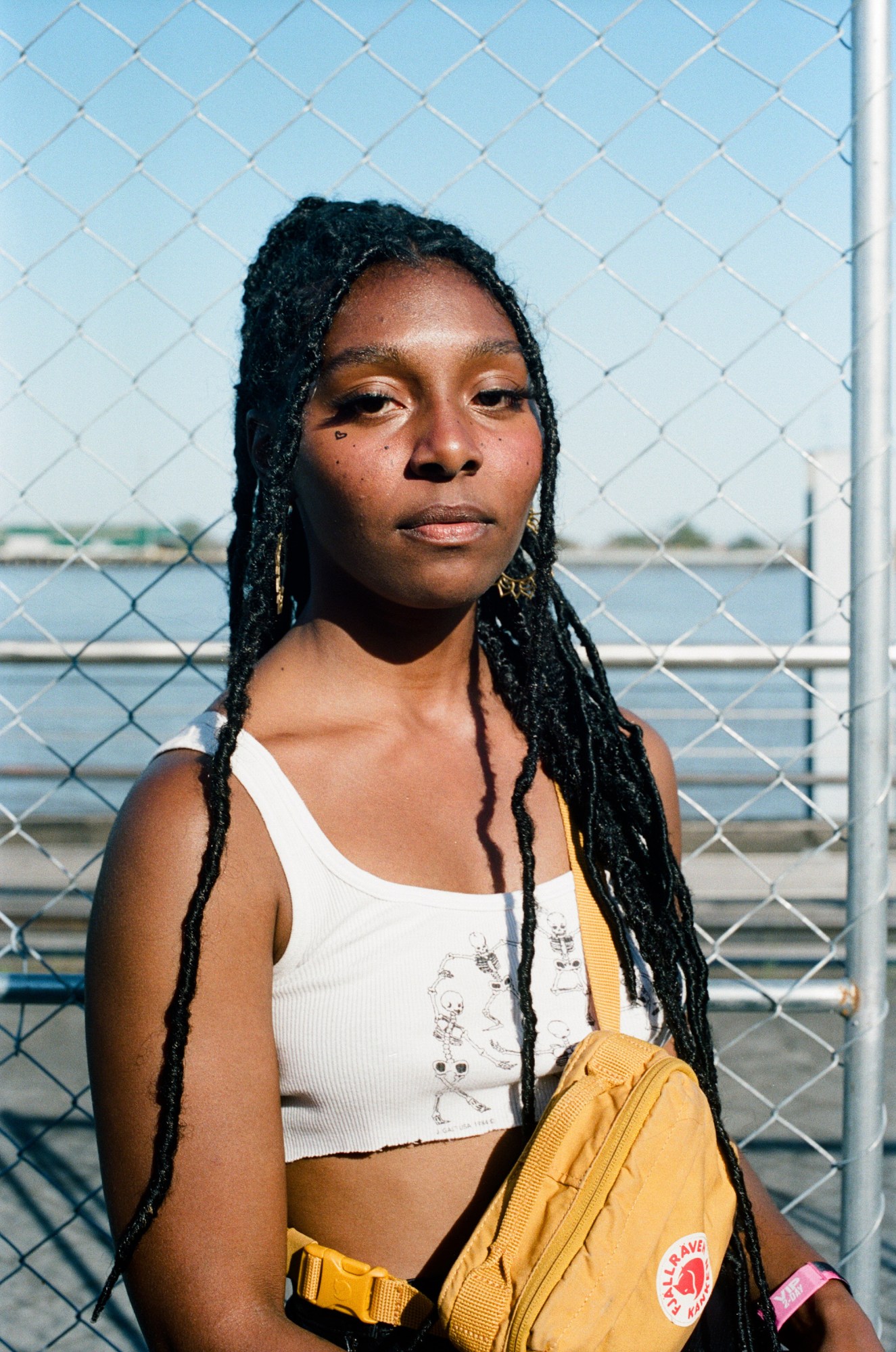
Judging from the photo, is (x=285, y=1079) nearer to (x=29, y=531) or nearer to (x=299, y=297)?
(x=299, y=297)

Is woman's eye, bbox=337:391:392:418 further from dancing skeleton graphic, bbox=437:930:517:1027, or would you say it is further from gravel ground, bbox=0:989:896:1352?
gravel ground, bbox=0:989:896:1352

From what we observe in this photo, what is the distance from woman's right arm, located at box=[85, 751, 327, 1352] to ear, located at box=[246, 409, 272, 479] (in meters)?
0.54

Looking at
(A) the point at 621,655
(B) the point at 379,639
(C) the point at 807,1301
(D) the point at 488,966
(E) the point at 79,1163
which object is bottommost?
(E) the point at 79,1163

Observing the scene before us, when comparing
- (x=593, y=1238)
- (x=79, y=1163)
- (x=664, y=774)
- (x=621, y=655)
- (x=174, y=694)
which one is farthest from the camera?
(x=174, y=694)

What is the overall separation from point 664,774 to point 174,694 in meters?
12.7

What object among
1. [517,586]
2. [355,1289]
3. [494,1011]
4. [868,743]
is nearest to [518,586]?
[517,586]

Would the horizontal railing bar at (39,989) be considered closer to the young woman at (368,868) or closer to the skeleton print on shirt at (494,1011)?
the young woman at (368,868)

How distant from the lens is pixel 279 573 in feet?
5.45

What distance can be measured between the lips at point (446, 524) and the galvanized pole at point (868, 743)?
2.27 ft

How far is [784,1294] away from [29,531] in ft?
6.11

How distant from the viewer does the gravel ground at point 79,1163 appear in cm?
270

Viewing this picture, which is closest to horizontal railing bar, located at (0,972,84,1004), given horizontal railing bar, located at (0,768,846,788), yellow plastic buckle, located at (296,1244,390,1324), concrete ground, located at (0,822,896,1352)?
concrete ground, located at (0,822,896,1352)

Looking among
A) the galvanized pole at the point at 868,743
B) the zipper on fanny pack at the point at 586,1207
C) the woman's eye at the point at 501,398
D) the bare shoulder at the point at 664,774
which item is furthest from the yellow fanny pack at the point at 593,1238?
the woman's eye at the point at 501,398

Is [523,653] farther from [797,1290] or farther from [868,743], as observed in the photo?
[797,1290]
